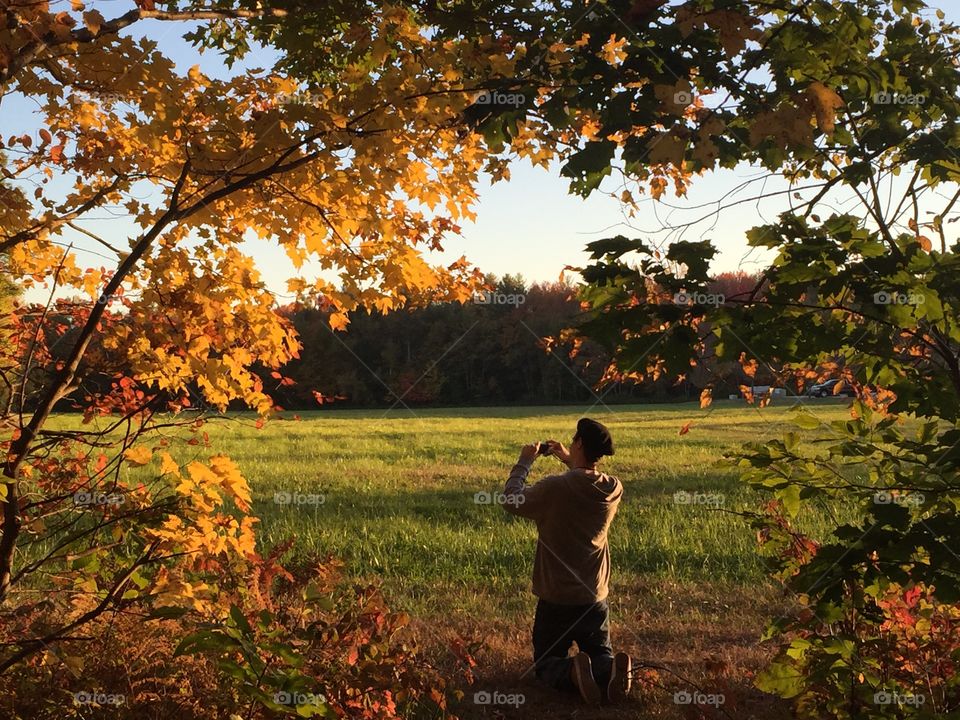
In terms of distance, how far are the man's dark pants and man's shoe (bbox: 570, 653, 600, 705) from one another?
0.27 metres

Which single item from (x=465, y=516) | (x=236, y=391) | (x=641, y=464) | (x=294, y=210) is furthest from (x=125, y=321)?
(x=641, y=464)

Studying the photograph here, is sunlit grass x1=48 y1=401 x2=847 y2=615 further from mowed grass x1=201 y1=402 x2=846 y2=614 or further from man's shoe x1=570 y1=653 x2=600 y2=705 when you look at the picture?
man's shoe x1=570 y1=653 x2=600 y2=705

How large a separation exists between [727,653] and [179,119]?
17.2 ft

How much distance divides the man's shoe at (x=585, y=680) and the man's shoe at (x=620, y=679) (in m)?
0.20

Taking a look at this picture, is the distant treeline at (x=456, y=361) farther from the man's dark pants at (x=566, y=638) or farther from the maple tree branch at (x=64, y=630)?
the maple tree branch at (x=64, y=630)

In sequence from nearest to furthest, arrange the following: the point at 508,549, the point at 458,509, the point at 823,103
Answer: the point at 823,103, the point at 508,549, the point at 458,509

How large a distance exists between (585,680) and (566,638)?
43 centimetres

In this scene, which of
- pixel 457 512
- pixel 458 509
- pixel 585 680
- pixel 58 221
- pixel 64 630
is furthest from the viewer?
pixel 458 509

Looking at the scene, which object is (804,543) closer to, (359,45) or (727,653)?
(727,653)

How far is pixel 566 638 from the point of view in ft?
17.1

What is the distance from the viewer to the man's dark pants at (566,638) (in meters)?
5.14

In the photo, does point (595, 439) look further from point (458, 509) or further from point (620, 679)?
point (458, 509)

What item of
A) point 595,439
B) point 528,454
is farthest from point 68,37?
point 595,439

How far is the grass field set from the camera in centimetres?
579
